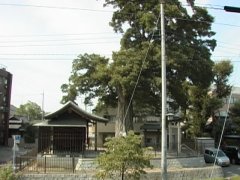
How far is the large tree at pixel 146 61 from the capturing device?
37.6 m

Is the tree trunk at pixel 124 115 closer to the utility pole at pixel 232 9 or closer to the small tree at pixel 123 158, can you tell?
the small tree at pixel 123 158

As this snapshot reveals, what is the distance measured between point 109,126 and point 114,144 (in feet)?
129

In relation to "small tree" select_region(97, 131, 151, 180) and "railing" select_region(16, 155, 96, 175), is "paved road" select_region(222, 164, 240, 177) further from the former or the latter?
"small tree" select_region(97, 131, 151, 180)

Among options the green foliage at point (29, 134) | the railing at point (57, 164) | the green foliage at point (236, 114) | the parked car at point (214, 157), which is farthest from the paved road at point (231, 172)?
the green foliage at point (29, 134)

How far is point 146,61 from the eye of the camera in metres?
37.5

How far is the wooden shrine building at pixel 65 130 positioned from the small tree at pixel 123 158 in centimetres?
790

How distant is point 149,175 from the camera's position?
32.1m

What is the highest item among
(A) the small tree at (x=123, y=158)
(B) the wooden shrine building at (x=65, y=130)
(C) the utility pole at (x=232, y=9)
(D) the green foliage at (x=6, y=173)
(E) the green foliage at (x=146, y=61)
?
(E) the green foliage at (x=146, y=61)

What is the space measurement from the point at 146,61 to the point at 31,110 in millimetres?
91468

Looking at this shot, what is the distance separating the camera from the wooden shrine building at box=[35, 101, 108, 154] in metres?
35.1

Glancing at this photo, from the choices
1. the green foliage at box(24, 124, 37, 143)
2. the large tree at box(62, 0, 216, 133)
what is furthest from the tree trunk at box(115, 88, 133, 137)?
the green foliage at box(24, 124, 37, 143)

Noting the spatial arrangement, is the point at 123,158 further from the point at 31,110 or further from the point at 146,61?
the point at 31,110

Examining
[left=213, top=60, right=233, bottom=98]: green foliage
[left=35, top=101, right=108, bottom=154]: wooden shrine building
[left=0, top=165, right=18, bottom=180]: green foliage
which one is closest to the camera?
[left=0, top=165, right=18, bottom=180]: green foliage

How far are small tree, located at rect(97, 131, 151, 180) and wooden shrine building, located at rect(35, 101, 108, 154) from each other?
7.90 metres
